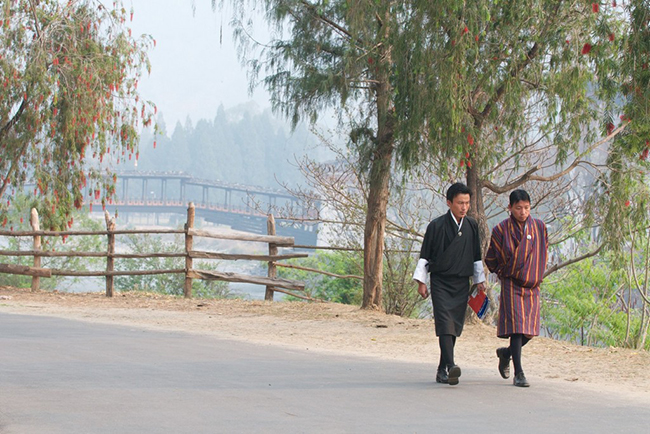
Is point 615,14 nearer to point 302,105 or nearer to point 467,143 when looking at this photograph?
point 467,143

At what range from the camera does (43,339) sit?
9094 millimetres

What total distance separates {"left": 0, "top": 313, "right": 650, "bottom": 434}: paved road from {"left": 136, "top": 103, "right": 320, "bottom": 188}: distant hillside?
10244cm

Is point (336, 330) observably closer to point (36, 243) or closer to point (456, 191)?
point (456, 191)

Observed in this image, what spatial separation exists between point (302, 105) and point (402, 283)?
5.24 meters

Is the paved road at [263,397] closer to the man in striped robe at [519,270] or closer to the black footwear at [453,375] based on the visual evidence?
the black footwear at [453,375]

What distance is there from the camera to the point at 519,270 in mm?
6305

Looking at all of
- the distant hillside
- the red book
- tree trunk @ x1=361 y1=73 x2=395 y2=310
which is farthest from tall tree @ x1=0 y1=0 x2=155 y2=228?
the distant hillside

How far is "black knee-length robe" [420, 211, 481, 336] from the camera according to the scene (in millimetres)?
6508

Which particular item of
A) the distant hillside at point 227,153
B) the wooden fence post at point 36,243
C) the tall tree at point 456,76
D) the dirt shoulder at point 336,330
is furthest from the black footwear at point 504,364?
the distant hillside at point 227,153

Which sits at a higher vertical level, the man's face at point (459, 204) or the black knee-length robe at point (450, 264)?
the man's face at point (459, 204)

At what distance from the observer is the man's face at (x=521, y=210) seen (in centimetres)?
634

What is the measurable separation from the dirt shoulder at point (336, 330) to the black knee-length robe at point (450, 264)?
3.27ft

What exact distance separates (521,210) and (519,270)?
448 millimetres

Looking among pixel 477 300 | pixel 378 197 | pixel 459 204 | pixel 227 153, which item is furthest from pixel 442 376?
pixel 227 153
